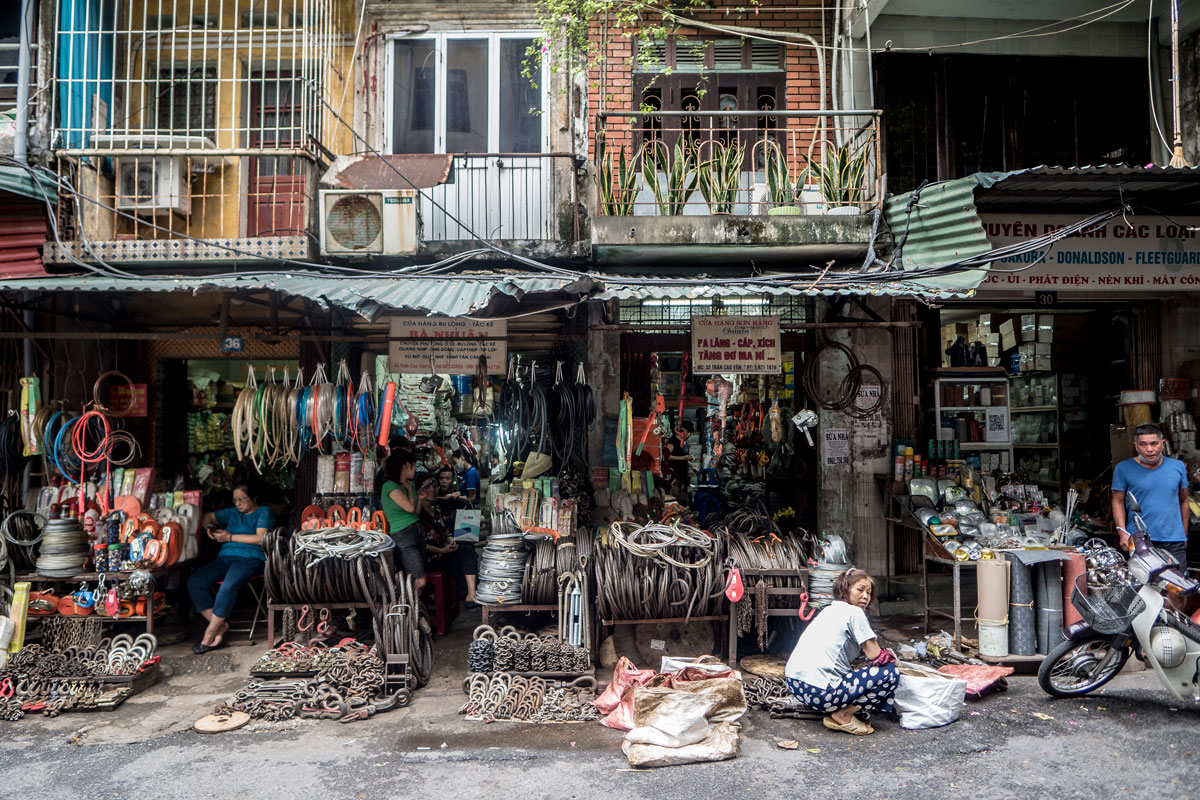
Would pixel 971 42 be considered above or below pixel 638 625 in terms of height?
above

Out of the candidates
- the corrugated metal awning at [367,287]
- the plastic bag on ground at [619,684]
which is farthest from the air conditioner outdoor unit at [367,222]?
the plastic bag on ground at [619,684]

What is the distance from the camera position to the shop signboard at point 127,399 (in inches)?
343

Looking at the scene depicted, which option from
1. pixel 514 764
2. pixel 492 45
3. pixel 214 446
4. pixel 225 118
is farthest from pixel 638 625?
pixel 225 118

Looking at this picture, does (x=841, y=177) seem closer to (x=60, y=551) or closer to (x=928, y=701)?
(x=928, y=701)

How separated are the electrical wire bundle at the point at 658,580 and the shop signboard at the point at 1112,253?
444 cm

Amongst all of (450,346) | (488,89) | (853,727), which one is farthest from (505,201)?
(853,727)

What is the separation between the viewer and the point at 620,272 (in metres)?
8.56

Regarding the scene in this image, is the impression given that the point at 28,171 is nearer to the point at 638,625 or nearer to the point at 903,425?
the point at 638,625

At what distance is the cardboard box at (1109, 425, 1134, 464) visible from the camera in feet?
30.1

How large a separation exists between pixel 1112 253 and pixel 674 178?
453cm

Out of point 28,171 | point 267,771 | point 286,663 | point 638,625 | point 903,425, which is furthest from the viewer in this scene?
point 903,425

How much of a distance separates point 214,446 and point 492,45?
572 centimetres

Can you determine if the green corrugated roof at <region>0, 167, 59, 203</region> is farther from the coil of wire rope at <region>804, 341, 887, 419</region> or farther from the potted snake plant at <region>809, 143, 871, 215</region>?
the coil of wire rope at <region>804, 341, 887, 419</region>

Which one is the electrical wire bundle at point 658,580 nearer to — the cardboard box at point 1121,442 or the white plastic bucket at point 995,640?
the white plastic bucket at point 995,640
